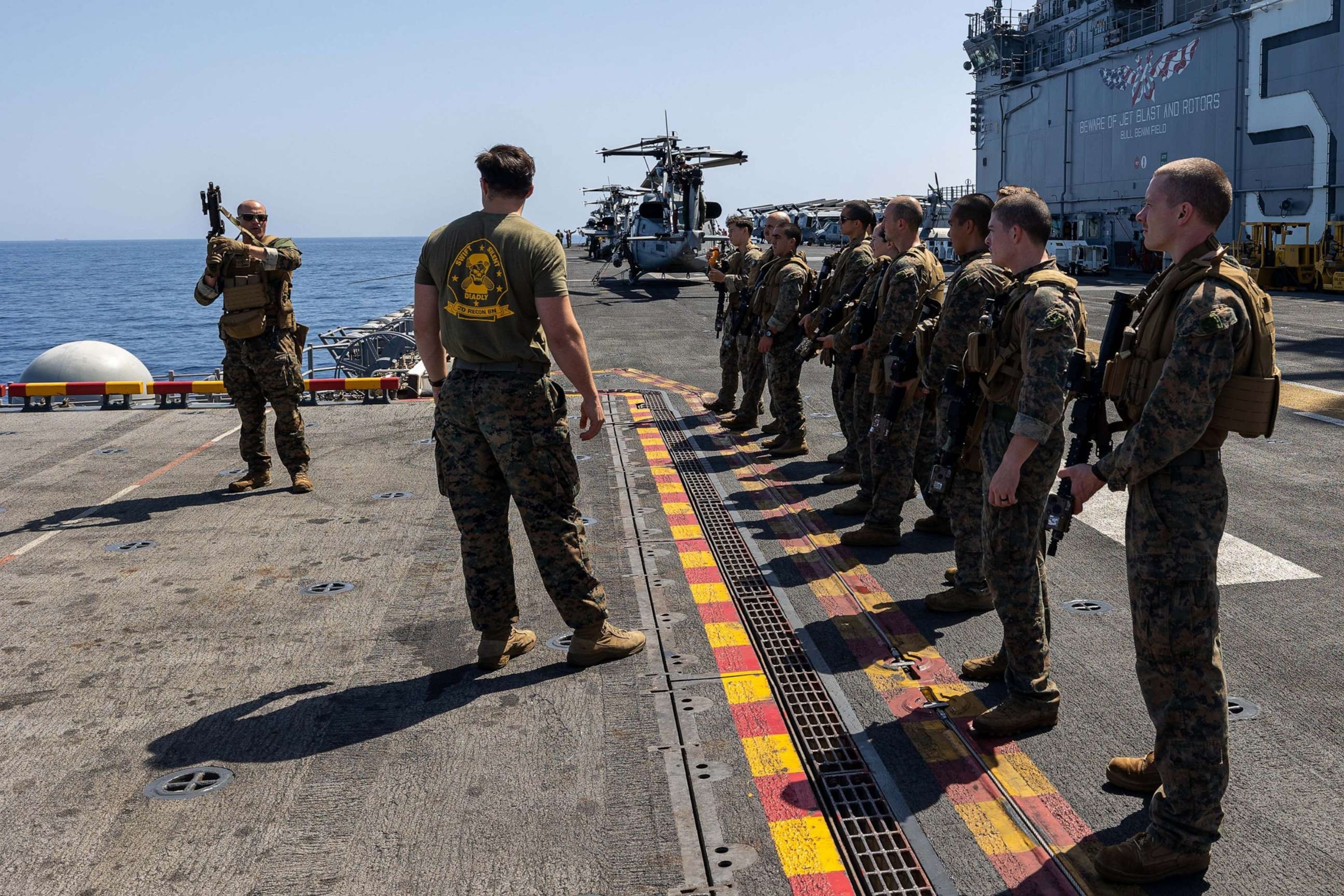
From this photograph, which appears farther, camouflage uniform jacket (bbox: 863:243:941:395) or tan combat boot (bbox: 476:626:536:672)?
camouflage uniform jacket (bbox: 863:243:941:395)

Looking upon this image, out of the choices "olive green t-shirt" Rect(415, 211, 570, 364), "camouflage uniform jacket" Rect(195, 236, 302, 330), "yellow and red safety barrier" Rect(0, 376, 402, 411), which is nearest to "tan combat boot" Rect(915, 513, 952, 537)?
"olive green t-shirt" Rect(415, 211, 570, 364)

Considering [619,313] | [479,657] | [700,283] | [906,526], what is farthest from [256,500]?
[700,283]

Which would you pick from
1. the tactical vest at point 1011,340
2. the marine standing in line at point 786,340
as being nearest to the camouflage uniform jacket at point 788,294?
the marine standing in line at point 786,340

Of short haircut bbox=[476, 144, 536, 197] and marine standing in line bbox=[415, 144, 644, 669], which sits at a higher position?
short haircut bbox=[476, 144, 536, 197]

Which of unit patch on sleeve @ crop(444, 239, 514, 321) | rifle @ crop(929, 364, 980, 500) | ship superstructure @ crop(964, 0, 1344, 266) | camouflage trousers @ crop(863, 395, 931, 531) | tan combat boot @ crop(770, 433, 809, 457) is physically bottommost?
tan combat boot @ crop(770, 433, 809, 457)

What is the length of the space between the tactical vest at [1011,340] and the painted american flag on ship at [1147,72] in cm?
3623

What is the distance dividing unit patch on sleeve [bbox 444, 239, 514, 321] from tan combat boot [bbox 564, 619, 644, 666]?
1.43m

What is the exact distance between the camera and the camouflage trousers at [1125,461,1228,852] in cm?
298

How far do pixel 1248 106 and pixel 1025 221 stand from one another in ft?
112

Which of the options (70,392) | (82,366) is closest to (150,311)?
(82,366)

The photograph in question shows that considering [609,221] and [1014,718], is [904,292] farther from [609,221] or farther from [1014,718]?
[609,221]

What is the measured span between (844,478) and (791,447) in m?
1.10

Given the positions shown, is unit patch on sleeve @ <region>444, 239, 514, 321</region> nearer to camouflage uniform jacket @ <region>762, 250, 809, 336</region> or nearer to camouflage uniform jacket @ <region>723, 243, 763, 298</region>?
camouflage uniform jacket @ <region>762, 250, 809, 336</region>

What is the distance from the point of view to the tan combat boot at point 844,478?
7.85 meters
